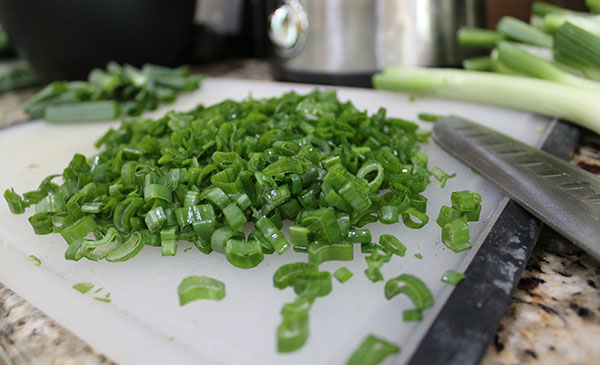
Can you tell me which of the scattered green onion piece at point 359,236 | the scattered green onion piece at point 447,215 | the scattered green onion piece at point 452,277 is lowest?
the scattered green onion piece at point 452,277

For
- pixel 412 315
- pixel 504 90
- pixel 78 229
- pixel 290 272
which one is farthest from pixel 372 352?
pixel 504 90

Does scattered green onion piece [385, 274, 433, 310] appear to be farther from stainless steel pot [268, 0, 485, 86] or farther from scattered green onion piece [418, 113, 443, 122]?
stainless steel pot [268, 0, 485, 86]

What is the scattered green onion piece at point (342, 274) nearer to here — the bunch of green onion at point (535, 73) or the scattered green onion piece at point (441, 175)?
the scattered green onion piece at point (441, 175)

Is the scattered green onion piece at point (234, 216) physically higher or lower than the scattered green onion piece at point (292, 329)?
higher

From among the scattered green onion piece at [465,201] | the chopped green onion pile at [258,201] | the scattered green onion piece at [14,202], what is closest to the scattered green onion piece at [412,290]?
the chopped green onion pile at [258,201]

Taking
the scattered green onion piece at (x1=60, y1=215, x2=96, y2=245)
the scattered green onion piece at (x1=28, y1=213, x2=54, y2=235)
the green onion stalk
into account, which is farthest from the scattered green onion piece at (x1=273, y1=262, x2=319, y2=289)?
the green onion stalk

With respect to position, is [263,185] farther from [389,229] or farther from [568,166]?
[568,166]
